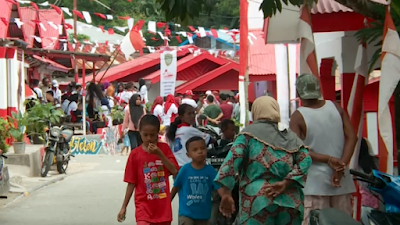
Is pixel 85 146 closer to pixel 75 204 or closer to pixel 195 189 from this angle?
pixel 75 204

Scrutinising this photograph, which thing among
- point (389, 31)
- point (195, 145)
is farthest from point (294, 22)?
point (195, 145)

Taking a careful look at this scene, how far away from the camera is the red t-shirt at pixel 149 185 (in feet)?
18.3

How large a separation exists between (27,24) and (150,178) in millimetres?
17318

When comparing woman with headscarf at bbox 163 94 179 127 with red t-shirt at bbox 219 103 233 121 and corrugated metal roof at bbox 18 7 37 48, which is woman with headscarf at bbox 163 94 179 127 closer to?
red t-shirt at bbox 219 103 233 121

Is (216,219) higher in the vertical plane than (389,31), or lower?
lower

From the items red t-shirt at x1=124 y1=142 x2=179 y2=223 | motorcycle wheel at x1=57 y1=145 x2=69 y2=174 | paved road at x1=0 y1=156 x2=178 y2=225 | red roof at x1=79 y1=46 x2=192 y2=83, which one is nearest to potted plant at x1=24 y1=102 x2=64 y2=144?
motorcycle wheel at x1=57 y1=145 x2=69 y2=174

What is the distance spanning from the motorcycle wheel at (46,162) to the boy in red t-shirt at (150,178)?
320 inches

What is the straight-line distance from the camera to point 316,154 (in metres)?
5.56

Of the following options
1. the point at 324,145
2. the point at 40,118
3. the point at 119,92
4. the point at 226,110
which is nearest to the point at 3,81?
the point at 40,118

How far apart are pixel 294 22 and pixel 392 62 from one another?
3.91 metres

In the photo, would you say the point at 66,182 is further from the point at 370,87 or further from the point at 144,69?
the point at 144,69

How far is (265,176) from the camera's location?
15.5ft

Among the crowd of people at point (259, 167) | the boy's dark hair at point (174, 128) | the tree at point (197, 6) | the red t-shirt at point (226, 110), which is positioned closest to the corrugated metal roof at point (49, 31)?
the red t-shirt at point (226, 110)

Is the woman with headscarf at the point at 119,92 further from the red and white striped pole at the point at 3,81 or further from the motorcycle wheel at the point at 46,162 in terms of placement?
the motorcycle wheel at the point at 46,162
